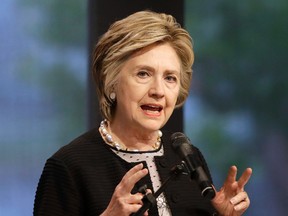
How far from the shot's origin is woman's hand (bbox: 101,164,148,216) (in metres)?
1.79

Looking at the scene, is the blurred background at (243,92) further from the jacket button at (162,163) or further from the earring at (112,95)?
the jacket button at (162,163)

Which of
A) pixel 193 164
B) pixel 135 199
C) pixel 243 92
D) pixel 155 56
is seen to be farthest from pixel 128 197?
pixel 243 92

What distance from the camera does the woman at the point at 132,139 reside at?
6.80 feet

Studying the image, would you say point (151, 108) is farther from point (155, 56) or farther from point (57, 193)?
point (57, 193)

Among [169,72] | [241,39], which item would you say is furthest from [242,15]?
[169,72]

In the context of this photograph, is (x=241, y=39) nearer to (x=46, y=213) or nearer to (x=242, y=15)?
(x=242, y=15)

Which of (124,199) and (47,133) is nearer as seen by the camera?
(124,199)

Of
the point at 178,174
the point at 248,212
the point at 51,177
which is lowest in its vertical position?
the point at 248,212

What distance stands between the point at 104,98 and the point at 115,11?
1146mm

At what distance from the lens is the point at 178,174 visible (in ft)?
5.81

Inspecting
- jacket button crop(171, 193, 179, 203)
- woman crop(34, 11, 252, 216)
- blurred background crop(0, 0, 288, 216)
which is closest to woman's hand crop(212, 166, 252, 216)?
woman crop(34, 11, 252, 216)

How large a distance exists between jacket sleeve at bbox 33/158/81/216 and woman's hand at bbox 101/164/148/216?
243mm

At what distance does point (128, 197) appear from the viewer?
5.95ft

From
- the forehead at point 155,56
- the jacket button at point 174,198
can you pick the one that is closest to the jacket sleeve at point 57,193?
the jacket button at point 174,198
